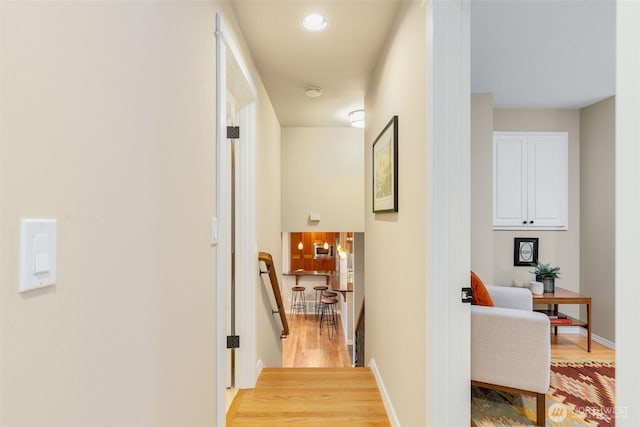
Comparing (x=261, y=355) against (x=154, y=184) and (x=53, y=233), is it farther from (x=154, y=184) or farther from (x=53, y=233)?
(x=53, y=233)

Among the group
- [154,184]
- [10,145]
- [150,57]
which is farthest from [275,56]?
[10,145]

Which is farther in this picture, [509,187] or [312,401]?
[509,187]

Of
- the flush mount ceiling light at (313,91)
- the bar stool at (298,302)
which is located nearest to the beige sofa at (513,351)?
the flush mount ceiling light at (313,91)

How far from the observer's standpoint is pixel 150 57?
0.99m

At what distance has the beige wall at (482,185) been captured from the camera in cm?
360

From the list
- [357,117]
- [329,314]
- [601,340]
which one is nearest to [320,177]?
[357,117]

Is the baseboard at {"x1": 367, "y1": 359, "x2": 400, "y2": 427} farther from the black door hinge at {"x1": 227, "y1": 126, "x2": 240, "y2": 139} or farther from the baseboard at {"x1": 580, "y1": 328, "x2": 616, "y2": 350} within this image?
the baseboard at {"x1": 580, "y1": 328, "x2": 616, "y2": 350}

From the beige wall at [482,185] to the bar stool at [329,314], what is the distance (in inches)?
219

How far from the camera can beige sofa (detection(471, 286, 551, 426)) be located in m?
2.05

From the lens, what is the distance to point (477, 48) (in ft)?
8.84

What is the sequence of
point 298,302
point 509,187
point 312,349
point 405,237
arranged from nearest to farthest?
point 405,237
point 509,187
point 312,349
point 298,302

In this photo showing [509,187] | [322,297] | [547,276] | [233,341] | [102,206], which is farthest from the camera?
[322,297]

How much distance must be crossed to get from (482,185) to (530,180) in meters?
0.86

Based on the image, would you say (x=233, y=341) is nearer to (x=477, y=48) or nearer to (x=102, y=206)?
(x=102, y=206)
